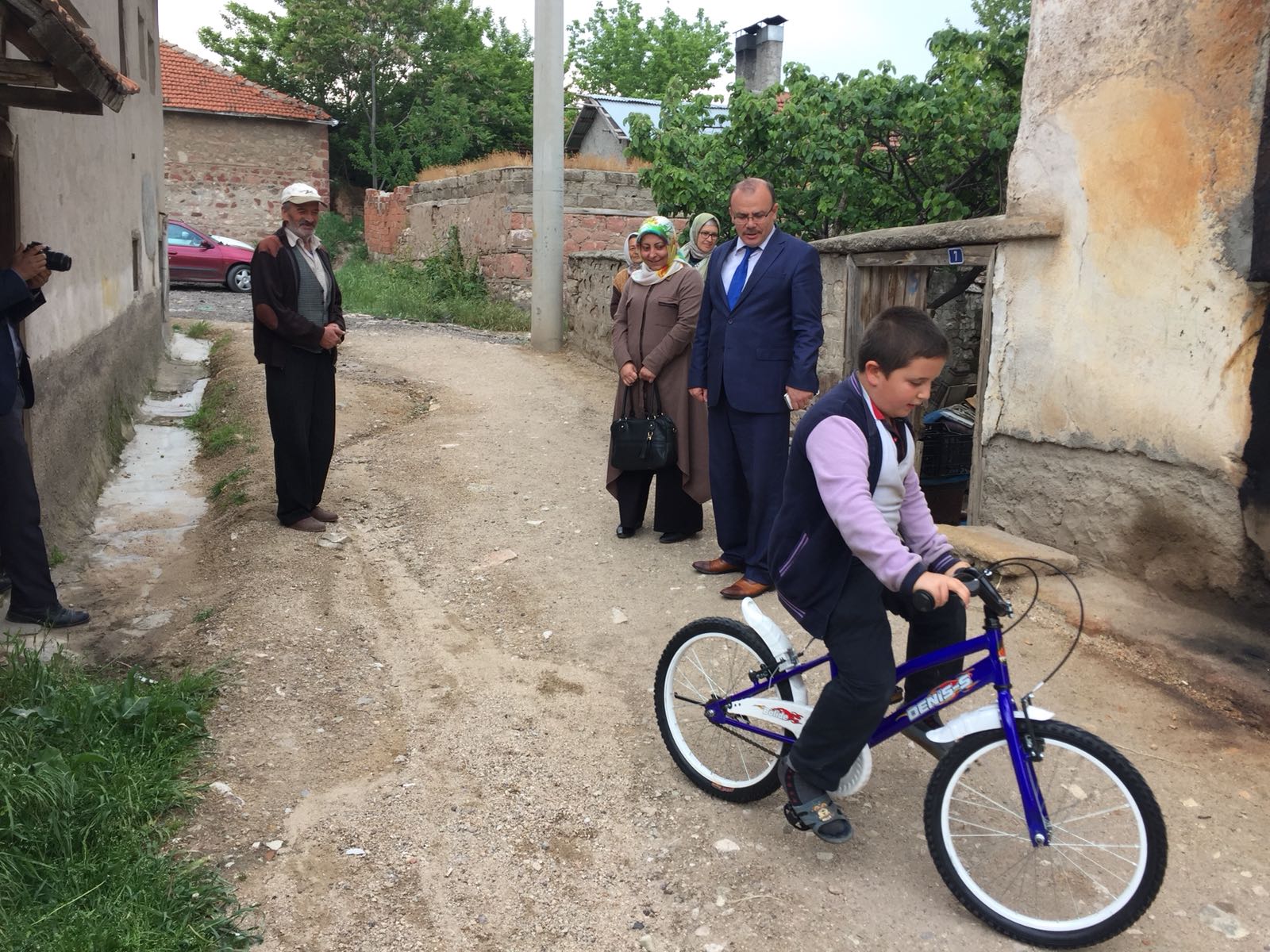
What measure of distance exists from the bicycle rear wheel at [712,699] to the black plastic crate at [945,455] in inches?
164

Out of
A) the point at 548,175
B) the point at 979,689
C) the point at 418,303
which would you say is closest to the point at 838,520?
the point at 979,689

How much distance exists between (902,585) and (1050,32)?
4.08 metres

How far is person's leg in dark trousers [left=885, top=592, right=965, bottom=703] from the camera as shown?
10.2 feet

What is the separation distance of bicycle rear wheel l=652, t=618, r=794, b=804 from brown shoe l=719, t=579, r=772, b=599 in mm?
1487

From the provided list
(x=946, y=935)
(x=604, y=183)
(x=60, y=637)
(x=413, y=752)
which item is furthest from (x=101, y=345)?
(x=604, y=183)

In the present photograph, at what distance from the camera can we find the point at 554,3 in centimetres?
1265

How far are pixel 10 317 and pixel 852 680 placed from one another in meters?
3.87

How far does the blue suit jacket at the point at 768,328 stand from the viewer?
5.02 metres

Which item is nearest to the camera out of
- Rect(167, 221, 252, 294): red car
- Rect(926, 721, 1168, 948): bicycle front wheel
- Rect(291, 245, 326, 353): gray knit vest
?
Rect(926, 721, 1168, 948): bicycle front wheel

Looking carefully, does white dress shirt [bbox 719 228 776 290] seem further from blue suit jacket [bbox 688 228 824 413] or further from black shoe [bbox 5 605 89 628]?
black shoe [bbox 5 605 89 628]

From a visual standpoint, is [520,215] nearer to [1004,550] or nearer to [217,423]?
[217,423]

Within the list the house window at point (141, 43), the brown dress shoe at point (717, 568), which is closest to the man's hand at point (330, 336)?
the brown dress shoe at point (717, 568)

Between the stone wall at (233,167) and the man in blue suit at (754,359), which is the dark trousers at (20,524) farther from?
the stone wall at (233,167)

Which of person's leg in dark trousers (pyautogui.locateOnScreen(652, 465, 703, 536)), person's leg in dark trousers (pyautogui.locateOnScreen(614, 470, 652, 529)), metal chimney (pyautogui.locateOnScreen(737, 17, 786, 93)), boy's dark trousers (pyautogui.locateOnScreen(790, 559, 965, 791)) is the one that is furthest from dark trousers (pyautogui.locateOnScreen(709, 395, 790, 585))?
metal chimney (pyautogui.locateOnScreen(737, 17, 786, 93))
